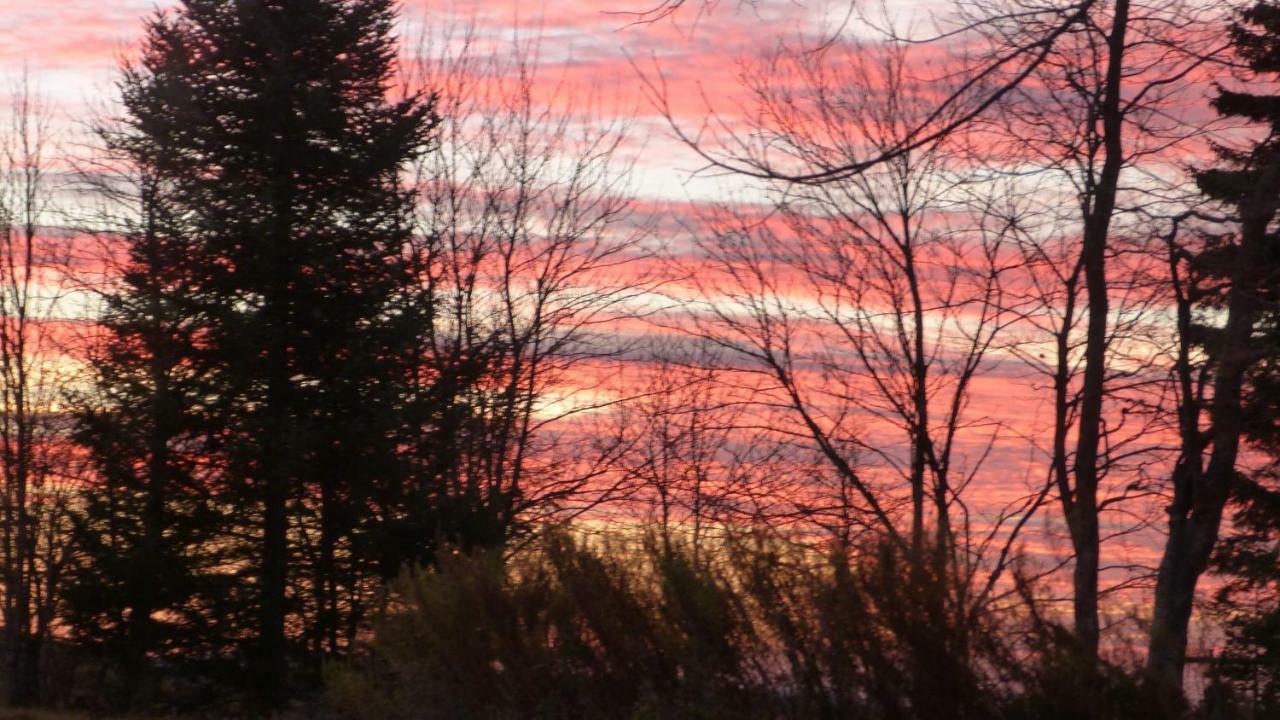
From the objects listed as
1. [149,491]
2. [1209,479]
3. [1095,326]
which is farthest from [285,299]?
[1209,479]

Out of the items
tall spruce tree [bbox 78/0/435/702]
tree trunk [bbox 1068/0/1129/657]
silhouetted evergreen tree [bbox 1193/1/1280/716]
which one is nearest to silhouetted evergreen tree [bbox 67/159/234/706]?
tall spruce tree [bbox 78/0/435/702]

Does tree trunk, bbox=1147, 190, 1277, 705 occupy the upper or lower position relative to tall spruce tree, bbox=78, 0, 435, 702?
lower

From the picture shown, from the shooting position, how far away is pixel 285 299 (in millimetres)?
21250

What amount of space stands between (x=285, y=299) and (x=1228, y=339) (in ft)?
49.7

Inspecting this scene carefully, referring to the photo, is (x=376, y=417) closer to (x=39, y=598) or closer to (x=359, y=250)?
(x=359, y=250)

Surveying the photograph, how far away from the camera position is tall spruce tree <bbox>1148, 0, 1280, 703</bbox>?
11.1 meters

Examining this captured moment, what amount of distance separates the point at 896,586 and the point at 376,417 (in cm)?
1387

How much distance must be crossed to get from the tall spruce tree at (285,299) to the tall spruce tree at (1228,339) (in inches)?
478

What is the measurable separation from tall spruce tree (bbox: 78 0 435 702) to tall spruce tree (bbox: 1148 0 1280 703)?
12152 millimetres

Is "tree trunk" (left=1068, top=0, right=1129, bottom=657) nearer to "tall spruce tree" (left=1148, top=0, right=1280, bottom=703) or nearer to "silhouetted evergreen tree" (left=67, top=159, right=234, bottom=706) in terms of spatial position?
"tall spruce tree" (left=1148, top=0, right=1280, bottom=703)

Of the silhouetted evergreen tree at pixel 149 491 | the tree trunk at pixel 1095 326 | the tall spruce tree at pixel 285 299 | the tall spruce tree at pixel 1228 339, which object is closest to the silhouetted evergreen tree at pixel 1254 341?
the tall spruce tree at pixel 1228 339

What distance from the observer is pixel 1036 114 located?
17062 millimetres

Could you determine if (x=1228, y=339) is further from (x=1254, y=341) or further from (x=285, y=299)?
(x=285, y=299)

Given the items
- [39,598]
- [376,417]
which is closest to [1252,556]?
Result: [376,417]
